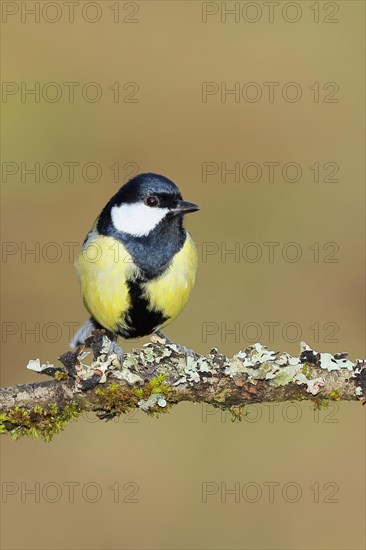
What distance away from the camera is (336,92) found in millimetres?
8000

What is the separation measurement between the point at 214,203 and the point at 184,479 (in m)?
2.76

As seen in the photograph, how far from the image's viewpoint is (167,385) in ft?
11.0

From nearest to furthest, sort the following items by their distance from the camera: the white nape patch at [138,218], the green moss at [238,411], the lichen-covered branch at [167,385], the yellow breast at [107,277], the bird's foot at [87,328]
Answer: the lichen-covered branch at [167,385] → the green moss at [238,411] → the yellow breast at [107,277] → the white nape patch at [138,218] → the bird's foot at [87,328]

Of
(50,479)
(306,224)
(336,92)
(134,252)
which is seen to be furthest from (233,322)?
(336,92)

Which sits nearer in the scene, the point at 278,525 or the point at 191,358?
the point at 191,358

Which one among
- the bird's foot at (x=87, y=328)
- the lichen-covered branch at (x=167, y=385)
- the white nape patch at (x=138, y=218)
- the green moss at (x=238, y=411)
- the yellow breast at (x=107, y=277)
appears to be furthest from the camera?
the bird's foot at (x=87, y=328)

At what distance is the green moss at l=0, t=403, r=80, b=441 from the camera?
3.28m

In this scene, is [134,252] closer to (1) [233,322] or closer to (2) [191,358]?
A: (2) [191,358]

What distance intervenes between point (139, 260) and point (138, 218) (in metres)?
0.24

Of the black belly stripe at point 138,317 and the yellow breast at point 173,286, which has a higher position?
the yellow breast at point 173,286

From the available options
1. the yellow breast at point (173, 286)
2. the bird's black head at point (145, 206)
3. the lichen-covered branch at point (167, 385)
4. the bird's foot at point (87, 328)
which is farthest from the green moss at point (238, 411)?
the bird's foot at point (87, 328)

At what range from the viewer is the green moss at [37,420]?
328 cm

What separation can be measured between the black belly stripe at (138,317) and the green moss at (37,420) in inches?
37.7

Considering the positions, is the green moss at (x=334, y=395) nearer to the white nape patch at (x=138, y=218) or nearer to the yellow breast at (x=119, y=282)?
the yellow breast at (x=119, y=282)
